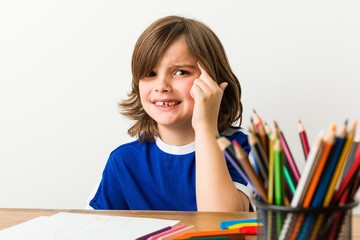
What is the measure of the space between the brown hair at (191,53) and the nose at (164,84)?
3cm

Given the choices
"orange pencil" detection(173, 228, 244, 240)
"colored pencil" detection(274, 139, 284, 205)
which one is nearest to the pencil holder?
"colored pencil" detection(274, 139, 284, 205)

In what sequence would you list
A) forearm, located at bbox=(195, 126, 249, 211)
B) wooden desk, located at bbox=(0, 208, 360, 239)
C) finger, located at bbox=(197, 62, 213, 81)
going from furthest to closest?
finger, located at bbox=(197, 62, 213, 81)
forearm, located at bbox=(195, 126, 249, 211)
wooden desk, located at bbox=(0, 208, 360, 239)

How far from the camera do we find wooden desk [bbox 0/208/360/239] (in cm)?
64

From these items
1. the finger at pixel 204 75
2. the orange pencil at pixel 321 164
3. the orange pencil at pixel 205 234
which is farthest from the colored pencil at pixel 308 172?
the finger at pixel 204 75

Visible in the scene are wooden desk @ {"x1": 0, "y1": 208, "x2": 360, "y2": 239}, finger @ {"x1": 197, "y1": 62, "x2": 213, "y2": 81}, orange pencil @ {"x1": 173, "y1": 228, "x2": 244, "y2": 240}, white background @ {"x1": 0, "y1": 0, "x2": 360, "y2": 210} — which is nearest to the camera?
orange pencil @ {"x1": 173, "y1": 228, "x2": 244, "y2": 240}

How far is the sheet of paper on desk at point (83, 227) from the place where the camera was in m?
0.61

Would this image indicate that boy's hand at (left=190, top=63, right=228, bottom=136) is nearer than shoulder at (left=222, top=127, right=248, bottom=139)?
Yes

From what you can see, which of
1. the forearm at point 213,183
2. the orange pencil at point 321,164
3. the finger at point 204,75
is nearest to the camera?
the orange pencil at point 321,164

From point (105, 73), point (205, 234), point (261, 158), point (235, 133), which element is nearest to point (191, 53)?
point (235, 133)

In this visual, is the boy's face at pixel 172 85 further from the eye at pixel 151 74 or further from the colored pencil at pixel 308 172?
the colored pencil at pixel 308 172

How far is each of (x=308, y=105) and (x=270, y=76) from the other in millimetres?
110

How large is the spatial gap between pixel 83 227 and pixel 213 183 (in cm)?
25

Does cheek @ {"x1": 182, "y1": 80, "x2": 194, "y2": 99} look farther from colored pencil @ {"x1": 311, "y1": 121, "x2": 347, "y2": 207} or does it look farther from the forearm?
colored pencil @ {"x1": 311, "y1": 121, "x2": 347, "y2": 207}

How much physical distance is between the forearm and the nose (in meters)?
0.14
